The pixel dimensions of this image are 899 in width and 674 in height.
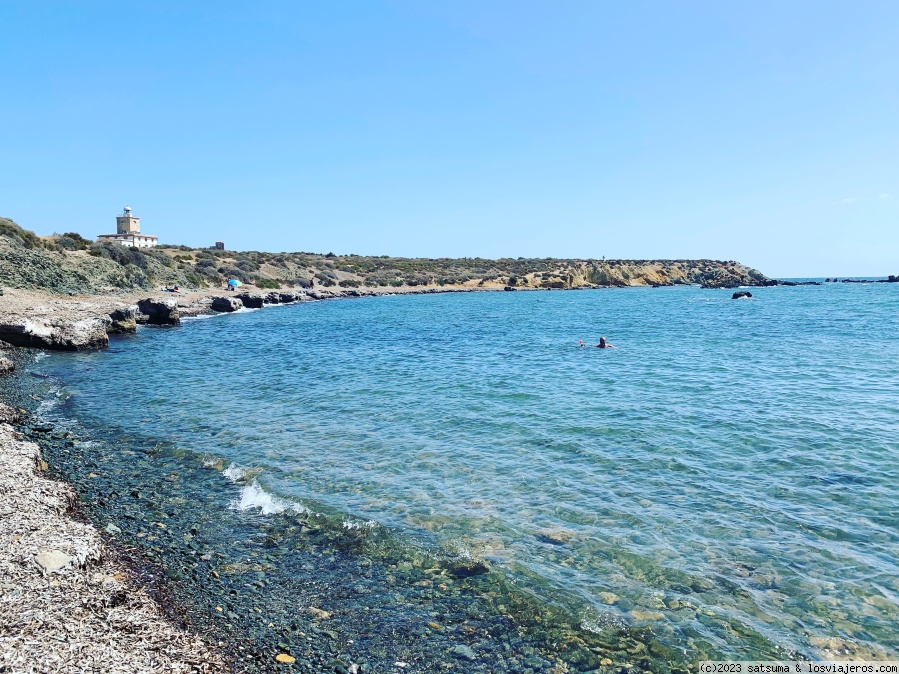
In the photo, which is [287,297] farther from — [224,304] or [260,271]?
[260,271]

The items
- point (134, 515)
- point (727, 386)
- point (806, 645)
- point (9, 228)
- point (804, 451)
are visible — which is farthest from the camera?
point (9, 228)

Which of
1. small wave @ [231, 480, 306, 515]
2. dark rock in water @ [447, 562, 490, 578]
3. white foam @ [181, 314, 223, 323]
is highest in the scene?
dark rock in water @ [447, 562, 490, 578]

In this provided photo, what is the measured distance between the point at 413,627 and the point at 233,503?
186 inches

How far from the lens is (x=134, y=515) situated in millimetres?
8633

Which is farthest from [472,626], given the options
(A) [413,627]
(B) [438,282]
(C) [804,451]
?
(B) [438,282]

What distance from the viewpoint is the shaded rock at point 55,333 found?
24375mm

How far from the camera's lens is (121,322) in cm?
3366

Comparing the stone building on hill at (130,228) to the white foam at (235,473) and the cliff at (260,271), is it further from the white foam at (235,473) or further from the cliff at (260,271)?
the white foam at (235,473)

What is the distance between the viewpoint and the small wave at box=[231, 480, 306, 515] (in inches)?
363

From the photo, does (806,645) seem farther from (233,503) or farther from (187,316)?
(187,316)

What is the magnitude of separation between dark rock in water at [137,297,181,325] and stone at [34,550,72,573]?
38.0m

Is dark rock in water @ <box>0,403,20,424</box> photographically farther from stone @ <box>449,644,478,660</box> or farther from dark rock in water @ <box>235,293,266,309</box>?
dark rock in water @ <box>235,293,266,309</box>

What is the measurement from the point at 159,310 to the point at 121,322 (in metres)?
6.92

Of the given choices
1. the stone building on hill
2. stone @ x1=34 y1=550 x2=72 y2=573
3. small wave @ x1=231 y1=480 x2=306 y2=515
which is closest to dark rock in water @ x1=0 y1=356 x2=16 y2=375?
small wave @ x1=231 y1=480 x2=306 y2=515
